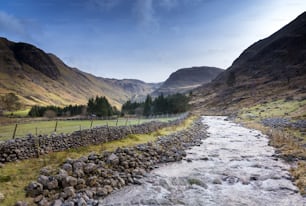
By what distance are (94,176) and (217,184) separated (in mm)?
8261

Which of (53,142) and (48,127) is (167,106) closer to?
(48,127)

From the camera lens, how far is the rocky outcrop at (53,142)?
16053 mm

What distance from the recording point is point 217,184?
16.1 metres

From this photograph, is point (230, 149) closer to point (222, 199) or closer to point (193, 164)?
point (193, 164)

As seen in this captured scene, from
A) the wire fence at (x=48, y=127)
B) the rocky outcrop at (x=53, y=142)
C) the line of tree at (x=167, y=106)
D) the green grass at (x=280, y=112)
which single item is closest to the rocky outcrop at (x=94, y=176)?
the rocky outcrop at (x=53, y=142)

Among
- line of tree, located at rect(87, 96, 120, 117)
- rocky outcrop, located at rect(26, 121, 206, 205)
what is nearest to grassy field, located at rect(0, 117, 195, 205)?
rocky outcrop, located at rect(26, 121, 206, 205)

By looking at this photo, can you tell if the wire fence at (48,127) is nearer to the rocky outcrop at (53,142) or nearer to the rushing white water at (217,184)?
the rocky outcrop at (53,142)

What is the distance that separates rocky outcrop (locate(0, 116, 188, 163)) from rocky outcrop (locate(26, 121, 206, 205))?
10.6 ft

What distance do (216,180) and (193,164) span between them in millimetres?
4505

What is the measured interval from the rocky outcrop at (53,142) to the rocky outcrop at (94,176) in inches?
127

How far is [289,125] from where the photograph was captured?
3997 centimetres

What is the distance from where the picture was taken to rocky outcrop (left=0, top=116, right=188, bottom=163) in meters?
16.1

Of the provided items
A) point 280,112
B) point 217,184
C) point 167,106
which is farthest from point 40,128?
point 167,106

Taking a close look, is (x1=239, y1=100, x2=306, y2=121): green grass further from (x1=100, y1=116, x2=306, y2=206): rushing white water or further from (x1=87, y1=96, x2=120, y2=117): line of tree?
(x1=87, y1=96, x2=120, y2=117): line of tree
